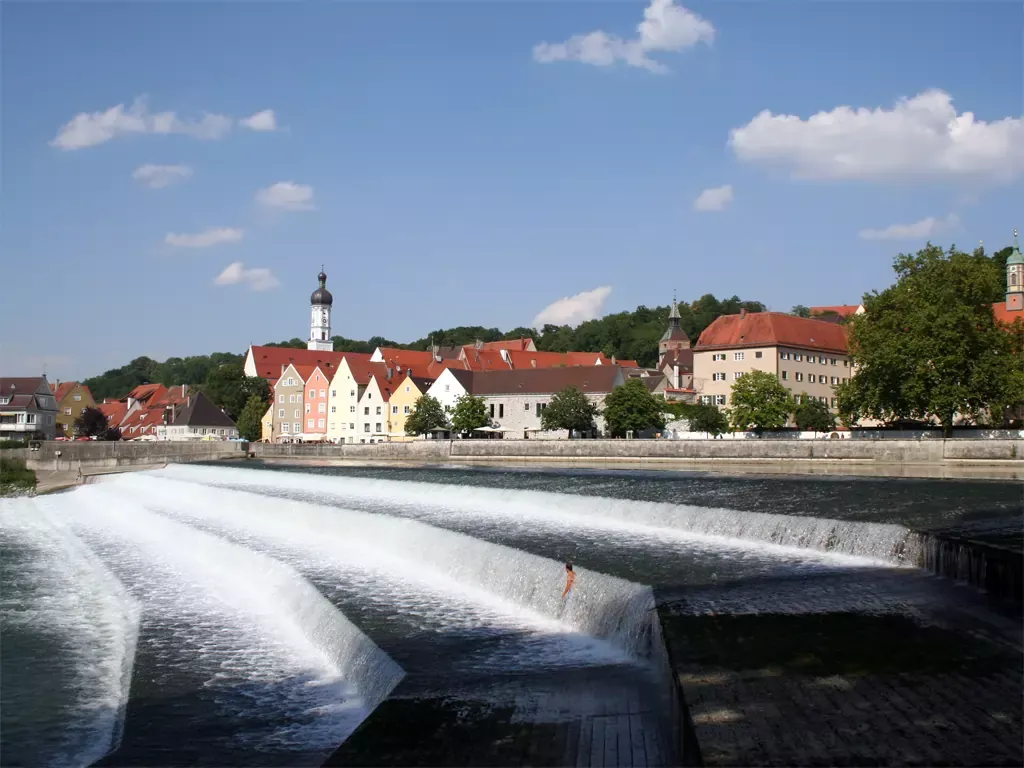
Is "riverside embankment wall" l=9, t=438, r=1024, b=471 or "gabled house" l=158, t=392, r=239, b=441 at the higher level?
"gabled house" l=158, t=392, r=239, b=441

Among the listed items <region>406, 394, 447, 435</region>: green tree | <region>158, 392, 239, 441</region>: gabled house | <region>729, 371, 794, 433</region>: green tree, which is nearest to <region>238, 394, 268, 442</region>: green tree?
<region>158, 392, 239, 441</region>: gabled house

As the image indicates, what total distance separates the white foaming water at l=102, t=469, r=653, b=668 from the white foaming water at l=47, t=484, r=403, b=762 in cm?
137

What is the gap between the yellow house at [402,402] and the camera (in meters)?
83.6

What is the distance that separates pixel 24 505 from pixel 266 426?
57.2 meters

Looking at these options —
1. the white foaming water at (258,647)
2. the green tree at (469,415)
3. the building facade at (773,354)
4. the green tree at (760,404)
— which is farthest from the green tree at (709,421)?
the white foaming water at (258,647)

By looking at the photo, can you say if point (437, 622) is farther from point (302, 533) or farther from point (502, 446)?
point (502, 446)

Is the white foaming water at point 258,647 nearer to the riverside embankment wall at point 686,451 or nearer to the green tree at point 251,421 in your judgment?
the riverside embankment wall at point 686,451

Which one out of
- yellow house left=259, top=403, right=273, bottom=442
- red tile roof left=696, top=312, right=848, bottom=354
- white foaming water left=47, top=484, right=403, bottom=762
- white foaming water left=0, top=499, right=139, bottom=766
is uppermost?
red tile roof left=696, top=312, right=848, bottom=354

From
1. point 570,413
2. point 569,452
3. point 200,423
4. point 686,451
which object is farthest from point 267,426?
point 686,451

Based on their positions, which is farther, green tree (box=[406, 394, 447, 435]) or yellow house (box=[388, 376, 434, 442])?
yellow house (box=[388, 376, 434, 442])

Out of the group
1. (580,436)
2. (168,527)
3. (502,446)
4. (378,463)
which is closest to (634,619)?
(168,527)

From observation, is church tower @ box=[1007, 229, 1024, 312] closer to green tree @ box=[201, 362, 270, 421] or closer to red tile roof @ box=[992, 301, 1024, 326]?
red tile roof @ box=[992, 301, 1024, 326]

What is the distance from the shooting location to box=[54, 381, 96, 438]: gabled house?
359 feet

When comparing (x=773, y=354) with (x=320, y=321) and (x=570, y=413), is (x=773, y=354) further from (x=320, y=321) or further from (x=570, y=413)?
(x=320, y=321)
